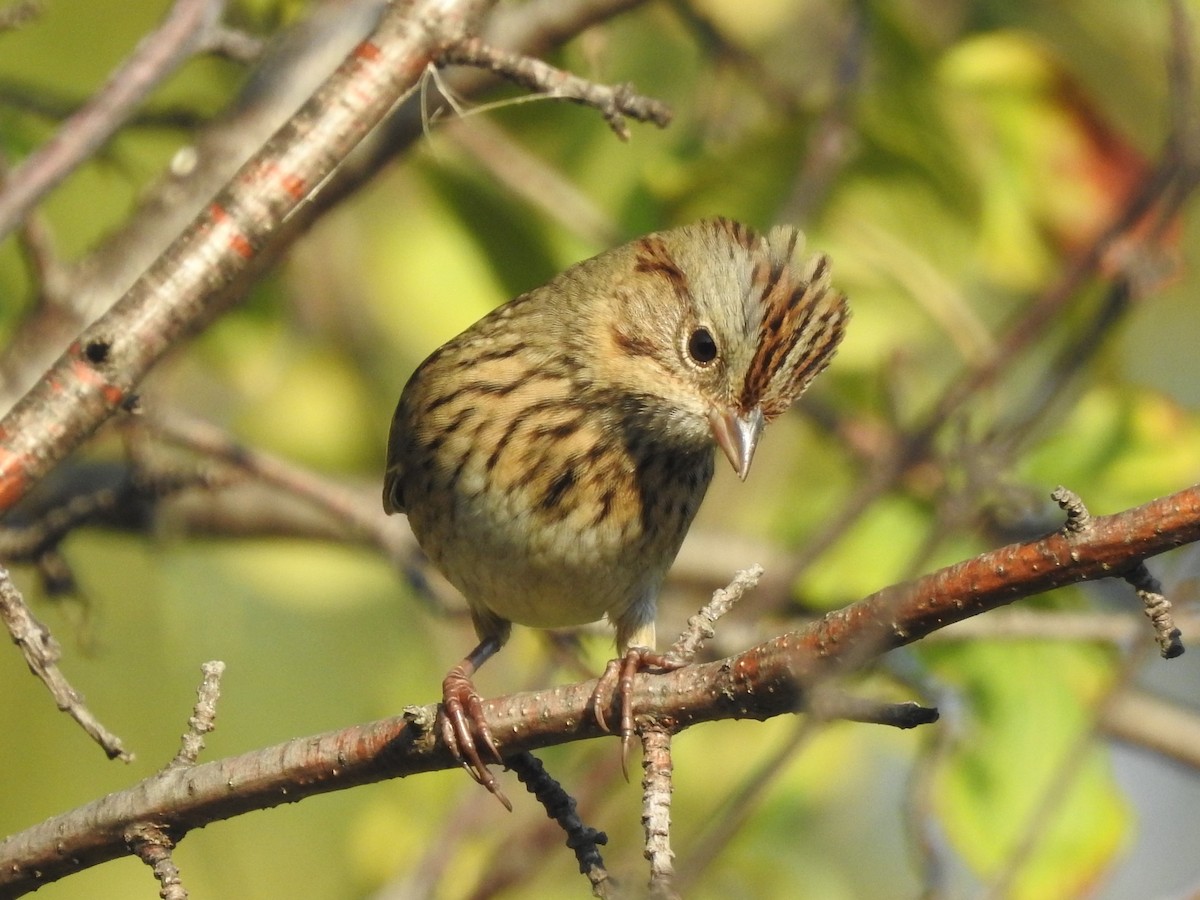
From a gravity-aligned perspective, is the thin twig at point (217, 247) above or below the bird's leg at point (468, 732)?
above

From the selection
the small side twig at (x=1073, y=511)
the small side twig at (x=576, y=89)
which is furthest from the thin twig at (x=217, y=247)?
the small side twig at (x=1073, y=511)

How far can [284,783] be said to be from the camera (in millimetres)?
2699

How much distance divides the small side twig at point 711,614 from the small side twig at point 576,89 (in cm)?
86

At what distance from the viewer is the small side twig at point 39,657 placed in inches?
99.8

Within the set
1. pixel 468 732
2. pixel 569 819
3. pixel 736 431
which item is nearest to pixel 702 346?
pixel 736 431

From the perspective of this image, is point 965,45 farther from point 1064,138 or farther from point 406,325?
point 406,325

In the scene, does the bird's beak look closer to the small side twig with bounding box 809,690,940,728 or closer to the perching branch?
the perching branch

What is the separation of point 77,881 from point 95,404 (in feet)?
13.0

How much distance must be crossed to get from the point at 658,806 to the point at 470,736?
61 cm

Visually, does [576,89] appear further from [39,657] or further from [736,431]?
[39,657]

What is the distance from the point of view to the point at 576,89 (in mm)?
2973

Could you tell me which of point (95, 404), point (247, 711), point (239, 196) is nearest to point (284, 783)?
point (95, 404)

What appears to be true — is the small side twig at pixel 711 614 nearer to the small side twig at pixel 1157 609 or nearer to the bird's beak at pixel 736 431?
the small side twig at pixel 1157 609

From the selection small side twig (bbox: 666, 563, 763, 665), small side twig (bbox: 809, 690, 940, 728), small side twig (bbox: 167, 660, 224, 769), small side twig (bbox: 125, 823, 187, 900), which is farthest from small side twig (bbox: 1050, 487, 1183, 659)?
small side twig (bbox: 125, 823, 187, 900)
